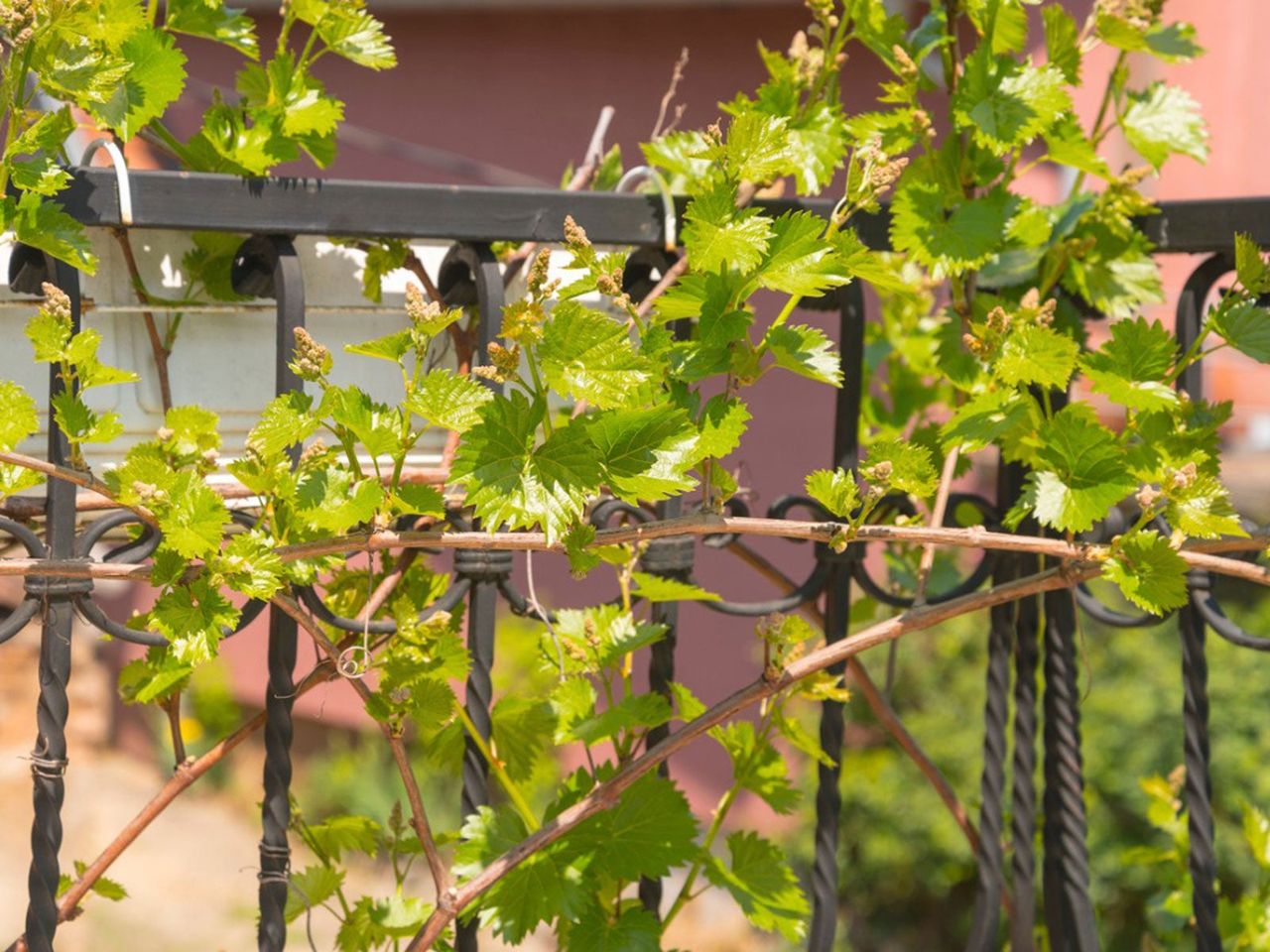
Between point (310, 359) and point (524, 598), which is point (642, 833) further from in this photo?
point (310, 359)

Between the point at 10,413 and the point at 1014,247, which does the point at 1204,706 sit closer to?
the point at 1014,247

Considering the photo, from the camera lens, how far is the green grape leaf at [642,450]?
0.98 m

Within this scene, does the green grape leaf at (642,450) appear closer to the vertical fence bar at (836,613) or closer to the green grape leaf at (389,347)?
the green grape leaf at (389,347)

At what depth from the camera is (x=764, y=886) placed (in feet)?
4.11

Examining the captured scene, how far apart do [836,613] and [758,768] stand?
0.50ft

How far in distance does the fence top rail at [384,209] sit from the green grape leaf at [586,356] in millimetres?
228

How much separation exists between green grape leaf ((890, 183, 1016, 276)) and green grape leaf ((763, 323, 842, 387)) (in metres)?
0.18

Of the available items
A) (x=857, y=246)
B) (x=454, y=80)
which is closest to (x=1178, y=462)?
(x=857, y=246)

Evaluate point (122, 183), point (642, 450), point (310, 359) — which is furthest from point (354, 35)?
point (642, 450)

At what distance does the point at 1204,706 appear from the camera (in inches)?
52.2

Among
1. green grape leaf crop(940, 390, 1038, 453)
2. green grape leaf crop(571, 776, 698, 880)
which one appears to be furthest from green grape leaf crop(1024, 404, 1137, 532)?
green grape leaf crop(571, 776, 698, 880)

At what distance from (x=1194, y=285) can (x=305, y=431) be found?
0.80 meters

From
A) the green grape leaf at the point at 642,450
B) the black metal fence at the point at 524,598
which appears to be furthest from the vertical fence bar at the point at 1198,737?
the green grape leaf at the point at 642,450

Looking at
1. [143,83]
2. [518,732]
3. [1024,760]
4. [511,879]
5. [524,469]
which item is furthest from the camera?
[1024,760]
